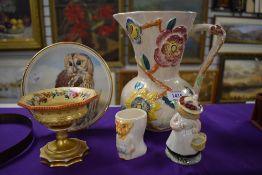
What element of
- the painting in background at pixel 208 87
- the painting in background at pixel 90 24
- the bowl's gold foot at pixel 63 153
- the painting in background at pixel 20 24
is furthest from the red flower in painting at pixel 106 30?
the bowl's gold foot at pixel 63 153

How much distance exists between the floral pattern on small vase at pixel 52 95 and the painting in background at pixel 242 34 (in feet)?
4.09

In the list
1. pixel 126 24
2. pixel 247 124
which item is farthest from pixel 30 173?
pixel 247 124

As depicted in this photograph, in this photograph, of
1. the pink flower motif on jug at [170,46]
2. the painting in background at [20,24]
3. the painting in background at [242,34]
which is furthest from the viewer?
the painting in background at [242,34]

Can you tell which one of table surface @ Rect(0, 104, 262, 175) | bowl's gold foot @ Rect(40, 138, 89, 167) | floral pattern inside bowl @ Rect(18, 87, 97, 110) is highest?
floral pattern inside bowl @ Rect(18, 87, 97, 110)

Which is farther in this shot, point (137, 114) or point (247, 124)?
point (247, 124)

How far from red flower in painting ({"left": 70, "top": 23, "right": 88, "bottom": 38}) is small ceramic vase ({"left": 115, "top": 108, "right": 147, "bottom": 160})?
1.00 meters

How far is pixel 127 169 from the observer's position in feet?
1.38

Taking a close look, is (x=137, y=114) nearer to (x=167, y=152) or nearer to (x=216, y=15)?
(x=167, y=152)

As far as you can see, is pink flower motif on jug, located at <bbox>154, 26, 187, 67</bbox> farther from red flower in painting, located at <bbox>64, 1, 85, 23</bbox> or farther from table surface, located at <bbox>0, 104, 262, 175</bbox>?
red flower in painting, located at <bbox>64, 1, 85, 23</bbox>

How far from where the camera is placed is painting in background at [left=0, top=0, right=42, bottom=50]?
127 cm

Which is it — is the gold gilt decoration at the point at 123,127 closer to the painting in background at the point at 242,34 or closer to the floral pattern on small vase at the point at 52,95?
the floral pattern on small vase at the point at 52,95

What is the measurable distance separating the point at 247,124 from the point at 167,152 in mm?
308

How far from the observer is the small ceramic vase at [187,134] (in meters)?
0.41

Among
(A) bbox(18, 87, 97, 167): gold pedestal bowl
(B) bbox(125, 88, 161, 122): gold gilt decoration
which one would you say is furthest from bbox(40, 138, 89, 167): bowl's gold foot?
(B) bbox(125, 88, 161, 122): gold gilt decoration
